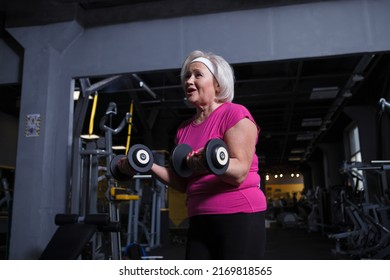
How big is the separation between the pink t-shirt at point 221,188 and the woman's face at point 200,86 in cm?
4

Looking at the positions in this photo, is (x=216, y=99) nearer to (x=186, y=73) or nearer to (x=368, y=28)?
(x=186, y=73)

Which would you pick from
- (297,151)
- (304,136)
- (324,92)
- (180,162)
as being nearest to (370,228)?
(324,92)

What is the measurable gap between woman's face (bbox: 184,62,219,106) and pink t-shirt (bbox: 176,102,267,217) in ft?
0.13

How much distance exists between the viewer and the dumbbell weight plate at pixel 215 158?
2.04ft

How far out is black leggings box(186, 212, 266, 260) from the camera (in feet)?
2.38

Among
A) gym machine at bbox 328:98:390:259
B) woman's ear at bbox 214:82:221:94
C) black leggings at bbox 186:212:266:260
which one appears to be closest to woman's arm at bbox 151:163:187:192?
black leggings at bbox 186:212:266:260

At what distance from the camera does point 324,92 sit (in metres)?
5.38

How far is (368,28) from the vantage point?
2553 mm

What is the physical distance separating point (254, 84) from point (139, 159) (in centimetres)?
472

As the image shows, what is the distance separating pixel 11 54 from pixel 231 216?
3016 millimetres

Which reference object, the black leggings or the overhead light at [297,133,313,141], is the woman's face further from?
the overhead light at [297,133,313,141]

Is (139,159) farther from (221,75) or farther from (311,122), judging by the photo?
(311,122)
